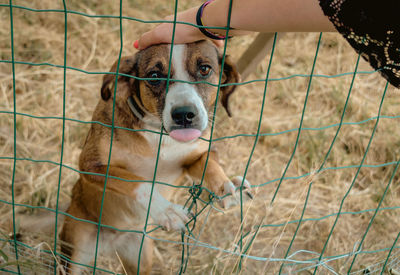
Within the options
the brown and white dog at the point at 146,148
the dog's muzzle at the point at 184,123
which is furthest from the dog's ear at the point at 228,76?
the dog's muzzle at the point at 184,123

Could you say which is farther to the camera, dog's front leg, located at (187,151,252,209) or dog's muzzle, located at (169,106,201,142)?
dog's front leg, located at (187,151,252,209)

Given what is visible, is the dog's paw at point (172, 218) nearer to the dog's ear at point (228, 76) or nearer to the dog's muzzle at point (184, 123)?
the dog's muzzle at point (184, 123)

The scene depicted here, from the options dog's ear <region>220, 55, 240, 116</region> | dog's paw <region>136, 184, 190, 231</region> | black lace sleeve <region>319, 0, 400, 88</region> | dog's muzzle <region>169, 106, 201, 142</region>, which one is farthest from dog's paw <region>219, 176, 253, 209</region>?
black lace sleeve <region>319, 0, 400, 88</region>

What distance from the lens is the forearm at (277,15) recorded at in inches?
66.7

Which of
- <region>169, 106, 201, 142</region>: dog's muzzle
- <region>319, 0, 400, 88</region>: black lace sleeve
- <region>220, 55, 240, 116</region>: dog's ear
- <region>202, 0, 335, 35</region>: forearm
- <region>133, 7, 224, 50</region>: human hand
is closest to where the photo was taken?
<region>319, 0, 400, 88</region>: black lace sleeve

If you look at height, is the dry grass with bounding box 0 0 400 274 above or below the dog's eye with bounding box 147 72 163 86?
below

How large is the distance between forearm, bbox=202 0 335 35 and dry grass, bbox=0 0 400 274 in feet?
4.64

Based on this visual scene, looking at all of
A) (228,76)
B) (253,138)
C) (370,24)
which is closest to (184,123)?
(228,76)

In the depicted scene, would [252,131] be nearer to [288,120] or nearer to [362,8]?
[288,120]

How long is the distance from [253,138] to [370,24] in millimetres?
2907

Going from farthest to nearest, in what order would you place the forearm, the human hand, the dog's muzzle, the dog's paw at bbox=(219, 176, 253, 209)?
the dog's paw at bbox=(219, 176, 253, 209), the dog's muzzle, the human hand, the forearm

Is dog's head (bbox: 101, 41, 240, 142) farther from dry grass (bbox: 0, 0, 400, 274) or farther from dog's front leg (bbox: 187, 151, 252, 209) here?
dry grass (bbox: 0, 0, 400, 274)

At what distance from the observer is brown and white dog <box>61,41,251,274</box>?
240 centimetres

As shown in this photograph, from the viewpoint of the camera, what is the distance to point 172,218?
2.38m
